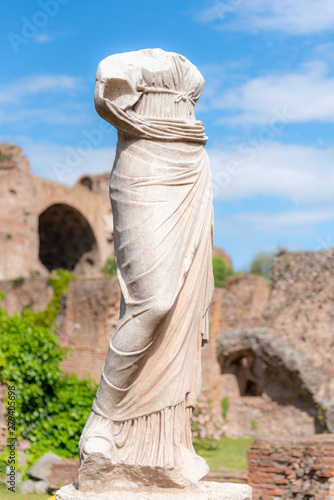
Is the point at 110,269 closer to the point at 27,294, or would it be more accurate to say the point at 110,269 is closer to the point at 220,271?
the point at 220,271

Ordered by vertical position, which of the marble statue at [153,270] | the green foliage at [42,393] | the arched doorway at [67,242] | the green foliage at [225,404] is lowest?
the green foliage at [225,404]

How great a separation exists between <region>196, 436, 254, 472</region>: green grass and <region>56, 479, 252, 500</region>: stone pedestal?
663 cm

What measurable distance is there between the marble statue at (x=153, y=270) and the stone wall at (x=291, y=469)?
4.47 metres

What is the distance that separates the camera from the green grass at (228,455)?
422 inches

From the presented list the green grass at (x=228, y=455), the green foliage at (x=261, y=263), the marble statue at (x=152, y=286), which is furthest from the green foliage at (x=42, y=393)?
the green foliage at (x=261, y=263)

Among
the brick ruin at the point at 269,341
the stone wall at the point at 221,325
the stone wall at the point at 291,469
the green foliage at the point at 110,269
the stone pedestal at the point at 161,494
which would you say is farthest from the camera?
the green foliage at the point at 110,269

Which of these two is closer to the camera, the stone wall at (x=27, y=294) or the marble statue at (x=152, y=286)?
the marble statue at (x=152, y=286)

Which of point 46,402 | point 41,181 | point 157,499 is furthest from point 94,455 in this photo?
point 41,181

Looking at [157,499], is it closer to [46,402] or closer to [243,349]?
[46,402]

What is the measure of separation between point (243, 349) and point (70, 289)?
4714mm

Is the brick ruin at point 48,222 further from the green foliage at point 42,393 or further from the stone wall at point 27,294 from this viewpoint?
the green foliage at point 42,393

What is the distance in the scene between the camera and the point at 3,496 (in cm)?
764

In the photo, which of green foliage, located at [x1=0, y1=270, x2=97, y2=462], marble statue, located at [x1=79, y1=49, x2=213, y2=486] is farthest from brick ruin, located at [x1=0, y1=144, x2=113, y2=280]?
marble statue, located at [x1=79, y1=49, x2=213, y2=486]

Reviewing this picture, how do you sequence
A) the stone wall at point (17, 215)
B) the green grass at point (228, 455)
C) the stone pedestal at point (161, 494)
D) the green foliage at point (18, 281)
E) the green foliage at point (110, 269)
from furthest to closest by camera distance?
the green foliage at point (110, 269)
the stone wall at point (17, 215)
the green foliage at point (18, 281)
the green grass at point (228, 455)
the stone pedestal at point (161, 494)
